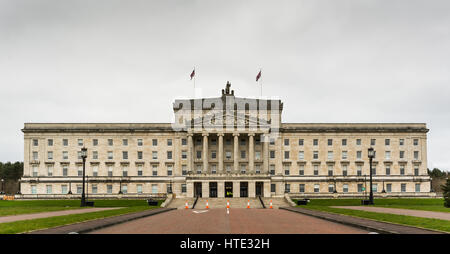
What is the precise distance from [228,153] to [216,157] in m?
2.87

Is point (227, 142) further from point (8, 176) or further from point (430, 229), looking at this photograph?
point (8, 176)

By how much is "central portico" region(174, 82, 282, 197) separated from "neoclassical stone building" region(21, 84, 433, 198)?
0.25m

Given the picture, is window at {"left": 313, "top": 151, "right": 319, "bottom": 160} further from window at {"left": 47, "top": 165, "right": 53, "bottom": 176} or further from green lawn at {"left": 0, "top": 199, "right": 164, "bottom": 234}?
window at {"left": 47, "top": 165, "right": 53, "bottom": 176}

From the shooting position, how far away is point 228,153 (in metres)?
93.8

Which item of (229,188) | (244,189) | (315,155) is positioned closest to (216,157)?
(229,188)

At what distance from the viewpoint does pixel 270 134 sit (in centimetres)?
9425

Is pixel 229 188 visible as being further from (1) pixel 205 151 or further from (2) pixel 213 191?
(1) pixel 205 151

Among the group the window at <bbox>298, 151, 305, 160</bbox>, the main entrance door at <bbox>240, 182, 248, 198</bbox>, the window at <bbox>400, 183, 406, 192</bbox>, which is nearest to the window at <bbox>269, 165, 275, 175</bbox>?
the window at <bbox>298, 151, 305, 160</bbox>

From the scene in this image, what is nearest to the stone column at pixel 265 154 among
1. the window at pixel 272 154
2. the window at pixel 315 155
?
the window at pixel 272 154

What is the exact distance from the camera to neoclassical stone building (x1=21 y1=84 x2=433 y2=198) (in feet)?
307

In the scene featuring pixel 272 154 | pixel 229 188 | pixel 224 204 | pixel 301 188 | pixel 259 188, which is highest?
pixel 272 154

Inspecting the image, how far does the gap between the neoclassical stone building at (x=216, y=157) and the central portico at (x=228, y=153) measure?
25 centimetres

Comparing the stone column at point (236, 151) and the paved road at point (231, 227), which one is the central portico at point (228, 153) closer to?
the stone column at point (236, 151)
